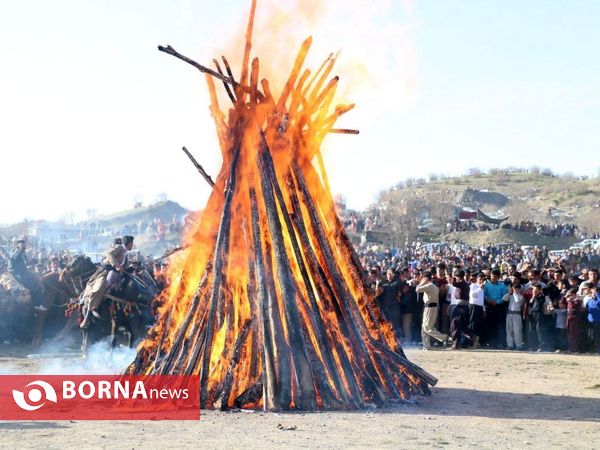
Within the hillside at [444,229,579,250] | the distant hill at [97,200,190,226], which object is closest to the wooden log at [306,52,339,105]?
the hillside at [444,229,579,250]

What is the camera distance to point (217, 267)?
423 inches

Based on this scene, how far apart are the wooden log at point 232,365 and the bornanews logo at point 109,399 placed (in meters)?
0.32

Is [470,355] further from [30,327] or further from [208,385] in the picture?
[30,327]

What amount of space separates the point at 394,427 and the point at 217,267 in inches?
131

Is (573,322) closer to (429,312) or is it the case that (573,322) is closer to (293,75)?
(429,312)

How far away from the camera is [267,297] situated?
10.4m

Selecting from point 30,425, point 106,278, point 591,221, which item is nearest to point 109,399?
point 30,425

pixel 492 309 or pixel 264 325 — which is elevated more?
pixel 492 309

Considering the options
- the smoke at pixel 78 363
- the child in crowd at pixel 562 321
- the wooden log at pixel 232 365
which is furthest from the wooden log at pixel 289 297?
the child in crowd at pixel 562 321

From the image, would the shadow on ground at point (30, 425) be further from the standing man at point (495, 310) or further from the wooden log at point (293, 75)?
the standing man at point (495, 310)

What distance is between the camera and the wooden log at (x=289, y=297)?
32.7 ft

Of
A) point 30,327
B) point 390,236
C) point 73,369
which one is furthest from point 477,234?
point 73,369

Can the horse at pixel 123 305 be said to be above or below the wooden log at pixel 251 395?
above

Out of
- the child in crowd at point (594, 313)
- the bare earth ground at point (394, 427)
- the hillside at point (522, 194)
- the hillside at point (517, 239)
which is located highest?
the hillside at point (522, 194)
